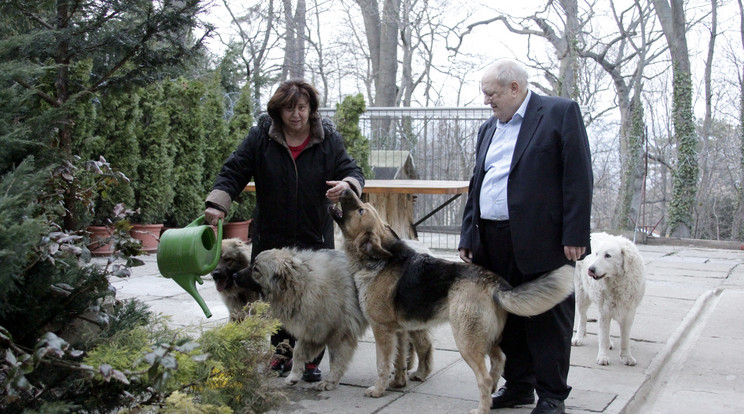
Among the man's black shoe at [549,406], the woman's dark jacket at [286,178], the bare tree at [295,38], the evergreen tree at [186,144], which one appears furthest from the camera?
the bare tree at [295,38]

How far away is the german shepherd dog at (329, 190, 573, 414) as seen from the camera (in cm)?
337

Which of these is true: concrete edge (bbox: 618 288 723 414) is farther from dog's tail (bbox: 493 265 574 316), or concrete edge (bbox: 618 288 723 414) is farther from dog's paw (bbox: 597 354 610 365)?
dog's tail (bbox: 493 265 574 316)

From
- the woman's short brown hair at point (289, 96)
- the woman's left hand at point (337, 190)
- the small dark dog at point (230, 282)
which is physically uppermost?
the woman's short brown hair at point (289, 96)

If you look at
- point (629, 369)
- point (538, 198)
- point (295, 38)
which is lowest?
point (629, 369)

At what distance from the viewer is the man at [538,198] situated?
11.2 ft

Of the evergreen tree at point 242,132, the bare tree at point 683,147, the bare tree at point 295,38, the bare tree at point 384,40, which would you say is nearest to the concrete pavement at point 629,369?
the evergreen tree at point 242,132

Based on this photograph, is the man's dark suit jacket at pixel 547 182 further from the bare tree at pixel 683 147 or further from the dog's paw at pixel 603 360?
the bare tree at pixel 683 147

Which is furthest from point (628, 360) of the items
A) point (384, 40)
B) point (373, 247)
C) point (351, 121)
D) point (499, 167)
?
point (384, 40)

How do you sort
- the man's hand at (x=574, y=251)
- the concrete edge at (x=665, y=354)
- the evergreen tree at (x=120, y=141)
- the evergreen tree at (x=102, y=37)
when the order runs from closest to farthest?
1. the man's hand at (x=574, y=251)
2. the evergreen tree at (x=102, y=37)
3. the concrete edge at (x=665, y=354)
4. the evergreen tree at (x=120, y=141)

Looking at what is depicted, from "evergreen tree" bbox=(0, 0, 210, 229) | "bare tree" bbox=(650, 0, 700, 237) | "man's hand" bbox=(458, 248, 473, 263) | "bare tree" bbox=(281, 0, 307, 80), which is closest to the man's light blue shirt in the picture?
"man's hand" bbox=(458, 248, 473, 263)

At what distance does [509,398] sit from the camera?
390 cm

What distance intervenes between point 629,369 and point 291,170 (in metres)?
2.84

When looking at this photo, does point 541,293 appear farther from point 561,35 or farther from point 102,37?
point 561,35

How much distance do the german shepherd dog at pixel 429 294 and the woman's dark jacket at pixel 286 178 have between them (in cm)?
31
